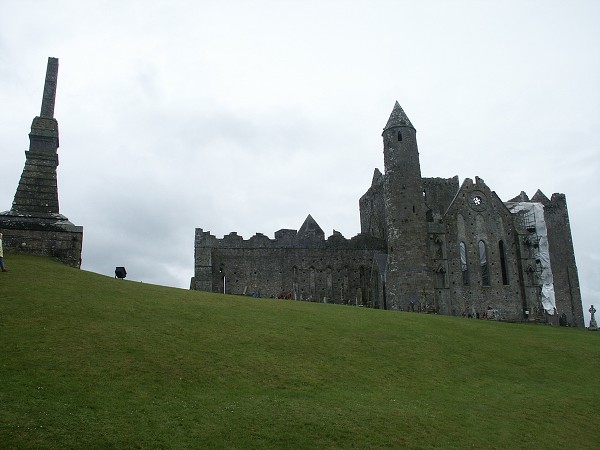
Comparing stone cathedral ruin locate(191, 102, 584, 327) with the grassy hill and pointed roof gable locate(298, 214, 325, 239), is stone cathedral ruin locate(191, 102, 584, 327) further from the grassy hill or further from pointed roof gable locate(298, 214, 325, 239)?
the grassy hill

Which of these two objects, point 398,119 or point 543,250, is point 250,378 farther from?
point 543,250

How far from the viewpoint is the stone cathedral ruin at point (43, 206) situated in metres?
30.9

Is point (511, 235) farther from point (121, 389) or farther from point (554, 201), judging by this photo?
point (121, 389)

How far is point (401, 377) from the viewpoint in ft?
65.9

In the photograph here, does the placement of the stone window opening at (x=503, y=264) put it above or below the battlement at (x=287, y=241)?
below

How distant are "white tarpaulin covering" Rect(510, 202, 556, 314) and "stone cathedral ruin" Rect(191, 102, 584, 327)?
106mm

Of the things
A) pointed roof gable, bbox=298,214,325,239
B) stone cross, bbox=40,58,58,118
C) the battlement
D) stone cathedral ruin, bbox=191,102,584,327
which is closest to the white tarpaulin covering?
stone cathedral ruin, bbox=191,102,584,327

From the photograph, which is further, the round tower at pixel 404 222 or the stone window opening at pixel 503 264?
the stone window opening at pixel 503 264

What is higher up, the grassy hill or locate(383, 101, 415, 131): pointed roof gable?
locate(383, 101, 415, 131): pointed roof gable

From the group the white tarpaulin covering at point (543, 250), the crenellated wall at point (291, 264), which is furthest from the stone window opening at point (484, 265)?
the crenellated wall at point (291, 264)

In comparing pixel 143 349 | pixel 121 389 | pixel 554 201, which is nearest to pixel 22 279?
pixel 143 349

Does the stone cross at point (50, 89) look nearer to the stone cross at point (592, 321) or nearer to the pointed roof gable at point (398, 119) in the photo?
the pointed roof gable at point (398, 119)

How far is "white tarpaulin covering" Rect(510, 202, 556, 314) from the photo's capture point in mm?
56000

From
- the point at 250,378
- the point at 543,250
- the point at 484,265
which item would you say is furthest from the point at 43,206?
the point at 543,250
